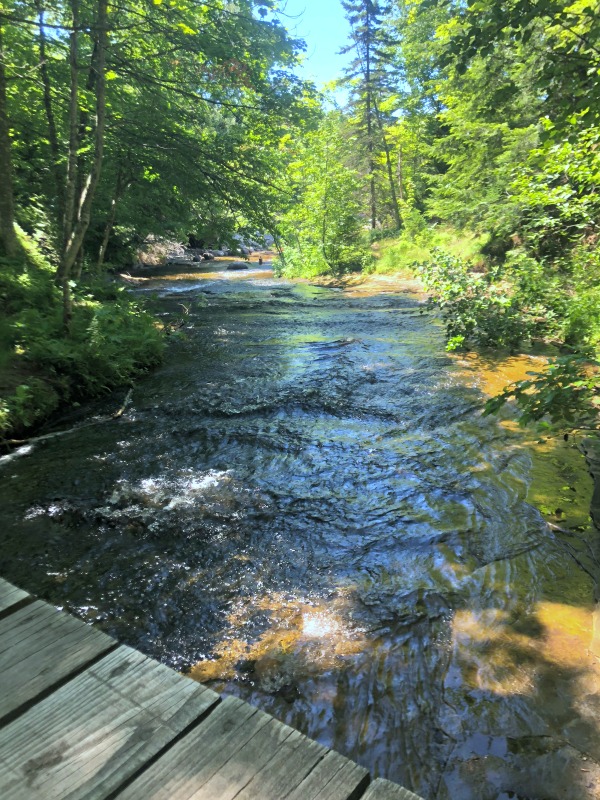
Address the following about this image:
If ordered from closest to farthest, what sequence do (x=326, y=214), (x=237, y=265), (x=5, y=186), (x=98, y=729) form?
(x=98, y=729) → (x=5, y=186) → (x=326, y=214) → (x=237, y=265)

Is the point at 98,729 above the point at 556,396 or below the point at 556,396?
below

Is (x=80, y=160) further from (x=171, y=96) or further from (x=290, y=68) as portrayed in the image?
(x=290, y=68)

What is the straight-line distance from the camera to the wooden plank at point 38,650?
53.6 inches

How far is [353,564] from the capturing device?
13.4 ft

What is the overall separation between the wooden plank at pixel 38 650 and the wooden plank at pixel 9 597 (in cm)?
5

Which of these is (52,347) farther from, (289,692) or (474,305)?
(474,305)

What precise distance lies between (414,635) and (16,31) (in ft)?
40.7

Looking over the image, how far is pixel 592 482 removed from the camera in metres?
5.09

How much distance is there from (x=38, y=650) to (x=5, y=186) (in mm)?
10400

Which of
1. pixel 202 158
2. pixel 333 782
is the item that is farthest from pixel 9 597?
pixel 202 158

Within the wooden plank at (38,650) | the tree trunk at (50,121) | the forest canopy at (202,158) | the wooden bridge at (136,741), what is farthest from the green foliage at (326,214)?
the wooden bridge at (136,741)

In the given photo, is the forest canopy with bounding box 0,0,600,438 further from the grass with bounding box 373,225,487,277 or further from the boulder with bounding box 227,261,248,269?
the boulder with bounding box 227,261,248,269

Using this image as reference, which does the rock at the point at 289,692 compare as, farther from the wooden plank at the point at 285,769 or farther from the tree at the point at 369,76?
the tree at the point at 369,76

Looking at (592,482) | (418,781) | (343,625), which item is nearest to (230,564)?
(343,625)
